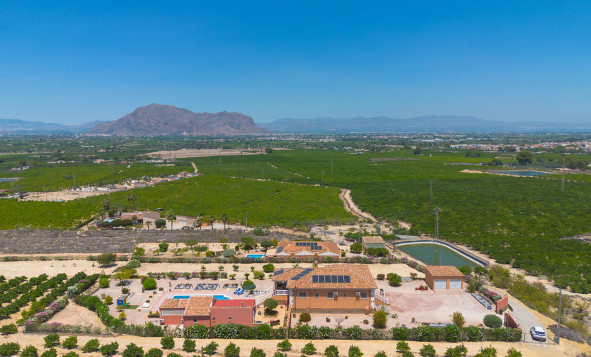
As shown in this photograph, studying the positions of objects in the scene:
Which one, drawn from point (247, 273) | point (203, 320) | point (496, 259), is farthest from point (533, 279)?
point (203, 320)

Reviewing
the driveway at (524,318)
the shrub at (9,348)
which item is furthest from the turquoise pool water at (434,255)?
the shrub at (9,348)

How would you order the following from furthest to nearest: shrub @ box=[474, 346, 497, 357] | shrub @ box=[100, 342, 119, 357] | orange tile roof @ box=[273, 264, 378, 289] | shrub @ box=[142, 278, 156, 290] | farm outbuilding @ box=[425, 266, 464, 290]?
1. shrub @ box=[142, 278, 156, 290]
2. farm outbuilding @ box=[425, 266, 464, 290]
3. orange tile roof @ box=[273, 264, 378, 289]
4. shrub @ box=[100, 342, 119, 357]
5. shrub @ box=[474, 346, 497, 357]

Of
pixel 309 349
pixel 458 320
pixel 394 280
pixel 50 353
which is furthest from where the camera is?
pixel 394 280

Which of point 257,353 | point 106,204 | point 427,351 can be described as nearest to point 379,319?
point 427,351

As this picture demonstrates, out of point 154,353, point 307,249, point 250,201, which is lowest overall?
point 250,201

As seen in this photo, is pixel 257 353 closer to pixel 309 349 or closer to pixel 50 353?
pixel 309 349

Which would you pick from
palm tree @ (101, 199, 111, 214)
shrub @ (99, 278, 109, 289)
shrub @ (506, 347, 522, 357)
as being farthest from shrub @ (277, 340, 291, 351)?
palm tree @ (101, 199, 111, 214)

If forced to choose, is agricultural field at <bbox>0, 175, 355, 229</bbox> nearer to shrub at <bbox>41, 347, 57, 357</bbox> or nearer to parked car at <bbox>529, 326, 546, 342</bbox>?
parked car at <bbox>529, 326, 546, 342</bbox>
